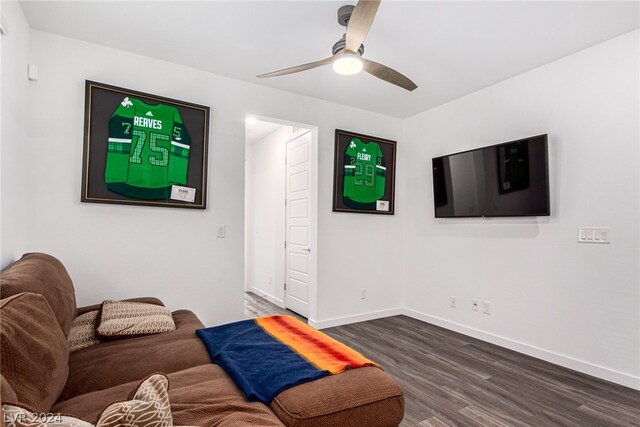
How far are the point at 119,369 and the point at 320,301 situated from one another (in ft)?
8.06

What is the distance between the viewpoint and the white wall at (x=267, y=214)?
5.02 meters

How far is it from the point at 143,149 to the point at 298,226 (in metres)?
2.21

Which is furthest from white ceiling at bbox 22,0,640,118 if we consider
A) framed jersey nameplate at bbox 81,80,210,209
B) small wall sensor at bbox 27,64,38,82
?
framed jersey nameplate at bbox 81,80,210,209

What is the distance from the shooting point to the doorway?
395cm

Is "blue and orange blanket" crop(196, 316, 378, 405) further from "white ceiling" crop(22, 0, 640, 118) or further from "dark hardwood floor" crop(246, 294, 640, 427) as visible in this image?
"white ceiling" crop(22, 0, 640, 118)

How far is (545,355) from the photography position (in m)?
2.97

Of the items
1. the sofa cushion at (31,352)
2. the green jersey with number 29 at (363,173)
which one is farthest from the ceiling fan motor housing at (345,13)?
the sofa cushion at (31,352)

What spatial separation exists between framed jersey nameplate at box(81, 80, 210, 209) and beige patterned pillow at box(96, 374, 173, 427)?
220 cm

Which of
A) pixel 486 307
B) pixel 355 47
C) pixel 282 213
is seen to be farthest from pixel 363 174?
pixel 355 47

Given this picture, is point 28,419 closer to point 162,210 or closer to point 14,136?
point 14,136

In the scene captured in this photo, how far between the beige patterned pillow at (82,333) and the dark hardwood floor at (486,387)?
1943mm

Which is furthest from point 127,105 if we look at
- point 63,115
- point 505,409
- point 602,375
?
point 602,375

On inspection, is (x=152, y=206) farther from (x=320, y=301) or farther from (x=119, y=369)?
(x=320, y=301)

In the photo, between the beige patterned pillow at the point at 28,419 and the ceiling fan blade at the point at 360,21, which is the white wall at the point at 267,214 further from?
the beige patterned pillow at the point at 28,419
